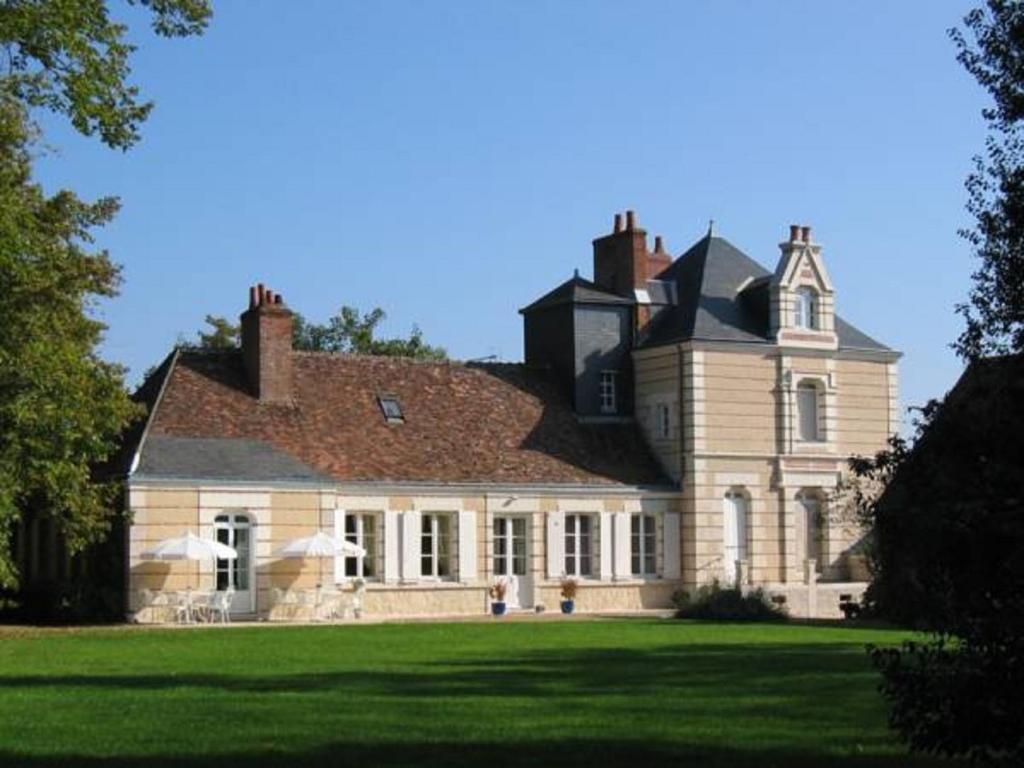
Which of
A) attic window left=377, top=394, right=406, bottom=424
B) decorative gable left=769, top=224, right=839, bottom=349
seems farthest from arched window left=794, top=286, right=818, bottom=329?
attic window left=377, top=394, right=406, bottom=424

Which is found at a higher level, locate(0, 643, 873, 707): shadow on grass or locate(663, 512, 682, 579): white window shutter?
locate(663, 512, 682, 579): white window shutter

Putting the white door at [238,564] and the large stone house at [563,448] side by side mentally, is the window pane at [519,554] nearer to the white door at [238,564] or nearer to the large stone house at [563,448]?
the large stone house at [563,448]

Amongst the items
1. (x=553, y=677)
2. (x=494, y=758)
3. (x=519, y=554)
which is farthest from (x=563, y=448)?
(x=494, y=758)

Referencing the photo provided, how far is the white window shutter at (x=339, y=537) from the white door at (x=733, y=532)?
10293mm

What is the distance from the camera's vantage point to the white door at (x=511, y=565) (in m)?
41.5

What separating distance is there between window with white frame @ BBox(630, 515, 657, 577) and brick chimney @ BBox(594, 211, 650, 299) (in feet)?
19.5

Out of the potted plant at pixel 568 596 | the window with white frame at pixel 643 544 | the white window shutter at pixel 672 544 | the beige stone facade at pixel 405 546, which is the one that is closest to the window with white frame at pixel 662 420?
the beige stone facade at pixel 405 546

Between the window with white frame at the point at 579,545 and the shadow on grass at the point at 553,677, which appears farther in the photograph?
the window with white frame at the point at 579,545

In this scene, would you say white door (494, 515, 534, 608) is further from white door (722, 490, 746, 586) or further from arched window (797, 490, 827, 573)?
arched window (797, 490, 827, 573)

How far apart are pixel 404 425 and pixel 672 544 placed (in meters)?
7.47

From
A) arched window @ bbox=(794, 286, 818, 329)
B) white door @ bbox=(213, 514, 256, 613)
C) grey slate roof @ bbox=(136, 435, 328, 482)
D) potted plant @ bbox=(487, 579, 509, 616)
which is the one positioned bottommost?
potted plant @ bbox=(487, 579, 509, 616)

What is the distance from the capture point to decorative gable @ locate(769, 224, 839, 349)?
44.6 metres

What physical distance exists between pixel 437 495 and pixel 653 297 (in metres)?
8.93

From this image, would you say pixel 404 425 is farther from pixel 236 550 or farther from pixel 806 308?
pixel 806 308
